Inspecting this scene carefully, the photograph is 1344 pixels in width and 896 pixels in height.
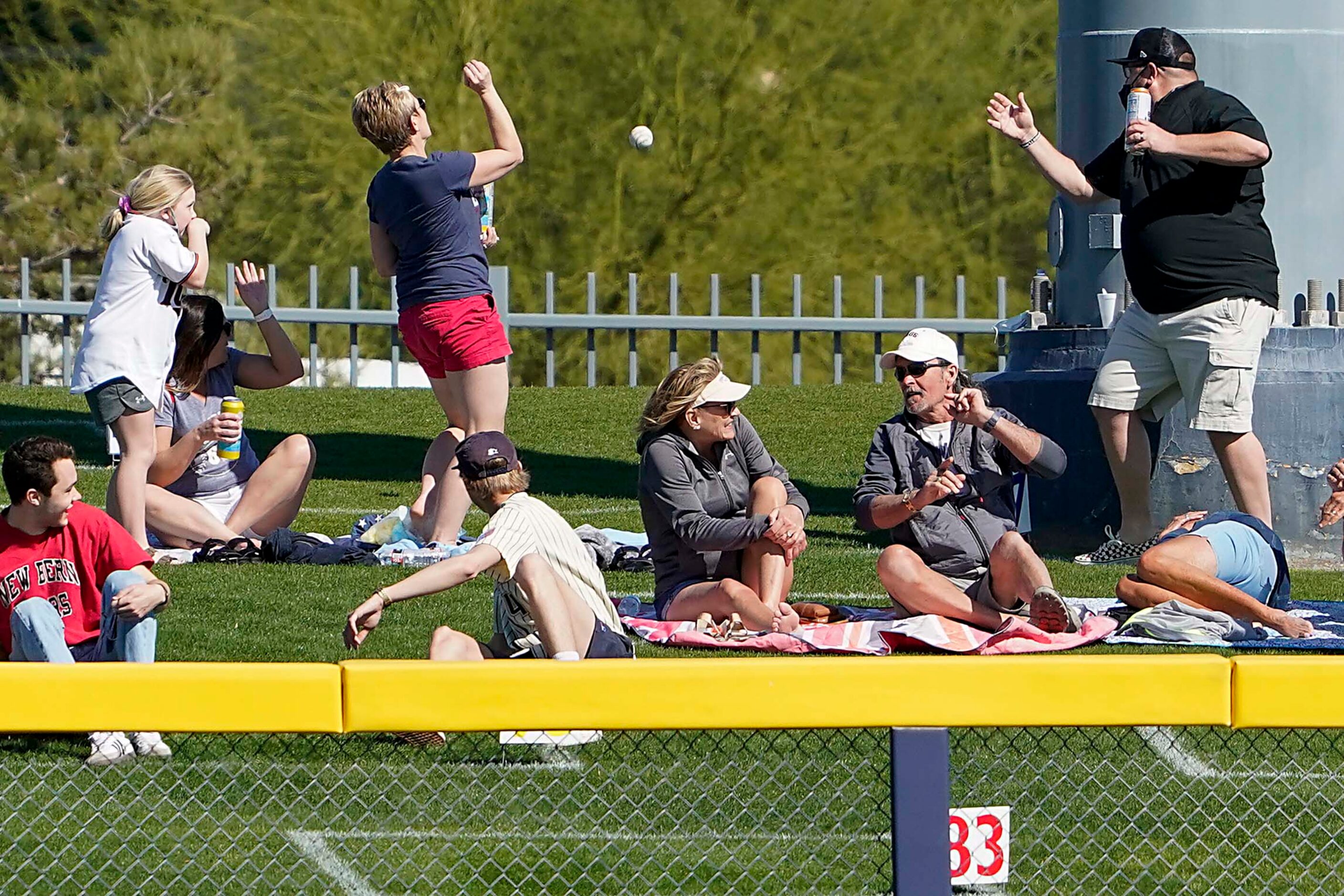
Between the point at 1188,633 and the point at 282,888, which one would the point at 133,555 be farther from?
the point at 1188,633

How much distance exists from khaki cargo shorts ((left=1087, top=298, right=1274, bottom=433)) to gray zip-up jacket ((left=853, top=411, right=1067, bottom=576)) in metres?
1.35

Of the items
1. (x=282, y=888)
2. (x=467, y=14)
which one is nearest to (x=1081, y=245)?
(x=282, y=888)

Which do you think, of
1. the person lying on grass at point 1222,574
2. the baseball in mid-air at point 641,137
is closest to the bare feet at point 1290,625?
the person lying on grass at point 1222,574

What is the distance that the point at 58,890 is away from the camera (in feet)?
14.8

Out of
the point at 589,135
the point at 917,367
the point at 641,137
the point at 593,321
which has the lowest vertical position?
the point at 593,321

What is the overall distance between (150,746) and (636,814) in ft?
4.30

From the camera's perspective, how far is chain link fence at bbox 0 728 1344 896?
470 cm

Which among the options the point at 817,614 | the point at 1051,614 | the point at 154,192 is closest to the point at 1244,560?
the point at 1051,614

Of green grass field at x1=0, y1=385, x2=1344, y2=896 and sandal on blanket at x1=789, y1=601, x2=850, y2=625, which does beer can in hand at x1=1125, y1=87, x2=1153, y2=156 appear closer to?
sandal on blanket at x1=789, y1=601, x2=850, y2=625

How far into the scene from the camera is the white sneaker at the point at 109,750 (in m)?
5.41

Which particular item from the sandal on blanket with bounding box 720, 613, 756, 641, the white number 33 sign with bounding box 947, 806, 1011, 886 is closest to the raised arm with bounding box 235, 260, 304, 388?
the sandal on blanket with bounding box 720, 613, 756, 641

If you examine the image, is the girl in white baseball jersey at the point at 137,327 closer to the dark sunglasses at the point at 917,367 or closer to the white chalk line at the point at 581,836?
the dark sunglasses at the point at 917,367

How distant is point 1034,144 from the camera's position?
8.83m

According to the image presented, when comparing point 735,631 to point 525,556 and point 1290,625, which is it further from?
point 1290,625
